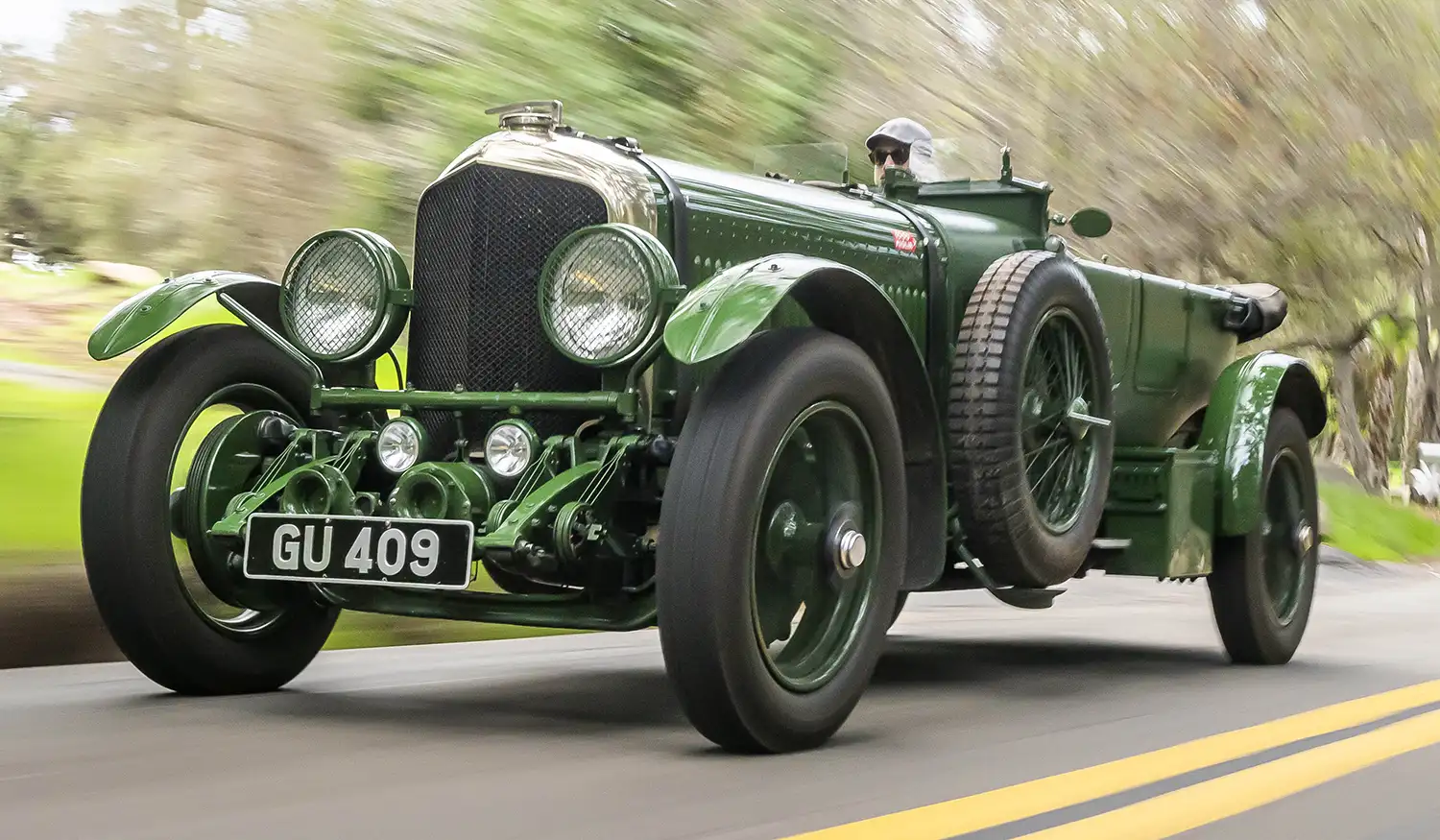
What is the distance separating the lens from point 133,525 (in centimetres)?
495

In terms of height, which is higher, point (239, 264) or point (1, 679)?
point (239, 264)

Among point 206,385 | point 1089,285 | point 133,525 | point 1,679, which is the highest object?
point 1089,285

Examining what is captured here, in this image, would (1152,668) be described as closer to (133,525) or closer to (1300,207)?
(133,525)

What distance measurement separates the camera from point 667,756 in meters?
4.41

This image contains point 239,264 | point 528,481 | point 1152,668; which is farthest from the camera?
point 239,264

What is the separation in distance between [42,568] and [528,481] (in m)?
2.60

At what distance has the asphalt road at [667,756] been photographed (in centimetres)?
368

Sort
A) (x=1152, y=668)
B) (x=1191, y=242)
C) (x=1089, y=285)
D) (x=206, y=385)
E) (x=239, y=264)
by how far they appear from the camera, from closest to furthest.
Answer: (x=206, y=385), (x=1089, y=285), (x=1152, y=668), (x=239, y=264), (x=1191, y=242)

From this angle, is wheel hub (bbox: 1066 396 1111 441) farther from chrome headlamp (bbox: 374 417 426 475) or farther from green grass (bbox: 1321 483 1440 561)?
green grass (bbox: 1321 483 1440 561)

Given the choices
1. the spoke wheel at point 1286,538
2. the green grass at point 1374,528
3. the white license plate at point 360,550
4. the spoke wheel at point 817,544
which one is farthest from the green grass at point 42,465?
the green grass at point 1374,528

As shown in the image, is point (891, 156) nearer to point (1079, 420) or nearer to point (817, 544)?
point (1079, 420)

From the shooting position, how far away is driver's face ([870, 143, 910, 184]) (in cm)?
711

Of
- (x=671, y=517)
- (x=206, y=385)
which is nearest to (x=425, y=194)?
(x=206, y=385)

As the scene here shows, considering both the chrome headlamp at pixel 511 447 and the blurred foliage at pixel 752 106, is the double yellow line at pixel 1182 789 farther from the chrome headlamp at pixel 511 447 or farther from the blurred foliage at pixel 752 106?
the blurred foliage at pixel 752 106
